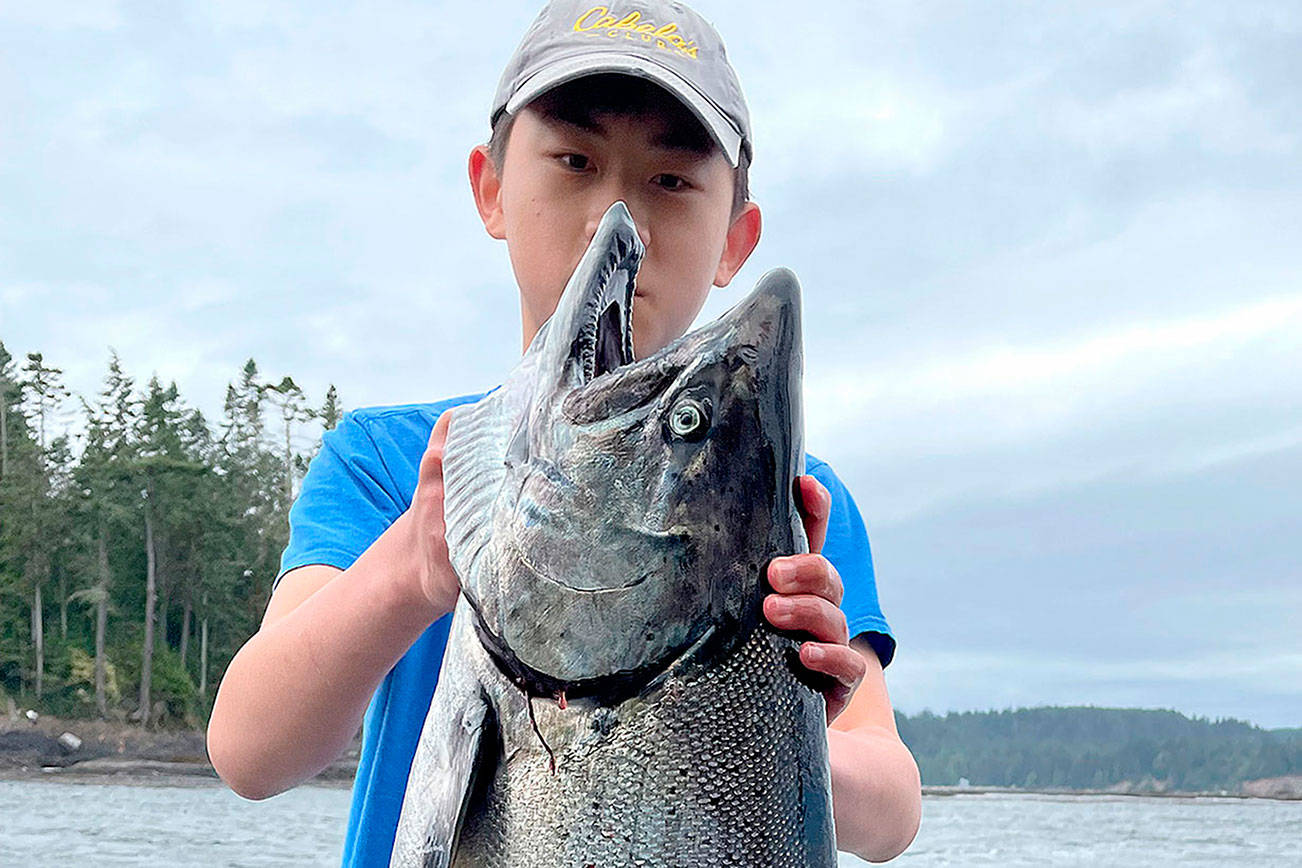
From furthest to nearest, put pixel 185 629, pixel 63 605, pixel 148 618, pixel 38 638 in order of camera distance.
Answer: pixel 63 605, pixel 185 629, pixel 38 638, pixel 148 618

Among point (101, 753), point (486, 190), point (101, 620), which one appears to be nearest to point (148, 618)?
point (101, 620)

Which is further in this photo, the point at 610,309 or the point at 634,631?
the point at 610,309

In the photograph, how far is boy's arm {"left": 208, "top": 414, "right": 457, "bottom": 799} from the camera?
2.04 m

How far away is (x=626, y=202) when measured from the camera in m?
2.68

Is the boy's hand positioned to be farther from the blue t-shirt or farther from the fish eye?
the blue t-shirt

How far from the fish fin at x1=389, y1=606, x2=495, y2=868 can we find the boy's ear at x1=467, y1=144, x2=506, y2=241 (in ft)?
4.67

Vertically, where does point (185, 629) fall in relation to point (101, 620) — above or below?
below

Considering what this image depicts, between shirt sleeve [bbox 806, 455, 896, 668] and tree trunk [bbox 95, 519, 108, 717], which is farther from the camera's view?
tree trunk [bbox 95, 519, 108, 717]

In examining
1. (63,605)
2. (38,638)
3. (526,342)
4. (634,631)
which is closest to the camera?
(634,631)

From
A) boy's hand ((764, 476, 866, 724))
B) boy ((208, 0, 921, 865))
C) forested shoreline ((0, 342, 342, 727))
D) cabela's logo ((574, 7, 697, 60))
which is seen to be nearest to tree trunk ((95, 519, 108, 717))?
forested shoreline ((0, 342, 342, 727))

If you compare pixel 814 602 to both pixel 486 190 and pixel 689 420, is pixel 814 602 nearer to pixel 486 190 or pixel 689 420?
pixel 689 420

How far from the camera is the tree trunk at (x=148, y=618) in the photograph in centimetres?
6003

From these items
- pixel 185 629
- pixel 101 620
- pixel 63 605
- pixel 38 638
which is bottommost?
pixel 38 638

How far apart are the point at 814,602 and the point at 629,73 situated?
3.90 feet
